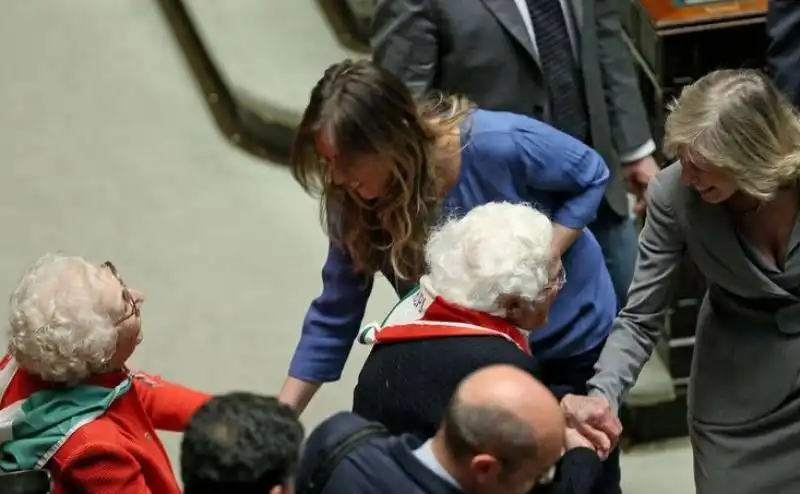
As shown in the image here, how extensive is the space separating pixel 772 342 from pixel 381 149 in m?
0.85

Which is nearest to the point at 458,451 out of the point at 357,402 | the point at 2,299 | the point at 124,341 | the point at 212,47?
the point at 357,402

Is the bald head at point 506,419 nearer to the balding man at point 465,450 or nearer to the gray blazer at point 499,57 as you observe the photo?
the balding man at point 465,450

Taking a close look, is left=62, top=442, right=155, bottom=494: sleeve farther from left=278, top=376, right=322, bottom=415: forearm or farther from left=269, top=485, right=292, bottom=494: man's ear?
left=278, top=376, right=322, bottom=415: forearm

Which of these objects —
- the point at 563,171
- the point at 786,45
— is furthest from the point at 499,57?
the point at 786,45

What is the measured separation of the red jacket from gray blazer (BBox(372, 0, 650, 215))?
953mm

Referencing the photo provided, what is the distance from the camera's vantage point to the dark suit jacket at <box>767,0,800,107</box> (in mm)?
2672

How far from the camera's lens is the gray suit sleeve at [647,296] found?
2326mm

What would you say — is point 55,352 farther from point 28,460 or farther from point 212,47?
point 212,47

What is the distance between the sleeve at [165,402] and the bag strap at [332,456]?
50 centimetres

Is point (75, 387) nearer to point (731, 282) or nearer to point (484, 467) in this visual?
point (484, 467)

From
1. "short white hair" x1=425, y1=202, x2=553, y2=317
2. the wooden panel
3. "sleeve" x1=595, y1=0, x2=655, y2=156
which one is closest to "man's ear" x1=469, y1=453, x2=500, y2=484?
"short white hair" x1=425, y1=202, x2=553, y2=317

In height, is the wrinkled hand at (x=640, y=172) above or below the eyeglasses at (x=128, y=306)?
below

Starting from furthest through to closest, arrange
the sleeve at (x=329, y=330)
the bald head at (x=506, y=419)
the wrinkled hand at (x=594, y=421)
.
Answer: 1. the sleeve at (x=329, y=330)
2. the wrinkled hand at (x=594, y=421)
3. the bald head at (x=506, y=419)

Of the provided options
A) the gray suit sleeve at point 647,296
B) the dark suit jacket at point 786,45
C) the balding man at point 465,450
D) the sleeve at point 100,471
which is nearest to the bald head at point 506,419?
the balding man at point 465,450
